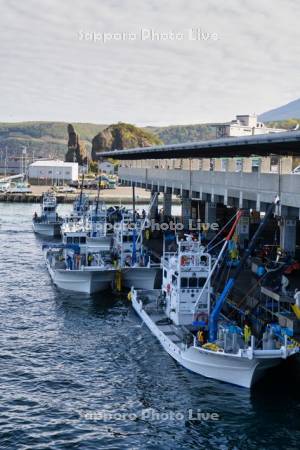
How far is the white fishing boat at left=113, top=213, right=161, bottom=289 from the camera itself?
52.8 m

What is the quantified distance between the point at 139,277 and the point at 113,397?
23625mm

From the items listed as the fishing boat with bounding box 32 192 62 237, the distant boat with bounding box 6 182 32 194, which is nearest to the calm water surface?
the fishing boat with bounding box 32 192 62 237

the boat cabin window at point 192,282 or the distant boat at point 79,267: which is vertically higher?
the boat cabin window at point 192,282

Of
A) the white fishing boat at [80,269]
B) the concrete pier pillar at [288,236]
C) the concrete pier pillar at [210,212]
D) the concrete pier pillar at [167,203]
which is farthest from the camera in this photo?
the concrete pier pillar at [167,203]

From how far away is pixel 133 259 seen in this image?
55469 millimetres

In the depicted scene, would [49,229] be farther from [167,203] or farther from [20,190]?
[20,190]

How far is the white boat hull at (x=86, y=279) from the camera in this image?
51406 millimetres

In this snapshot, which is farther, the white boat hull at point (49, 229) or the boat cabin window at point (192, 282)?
the white boat hull at point (49, 229)

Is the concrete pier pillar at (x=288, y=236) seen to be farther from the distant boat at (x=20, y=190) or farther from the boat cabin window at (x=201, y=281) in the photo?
the distant boat at (x=20, y=190)

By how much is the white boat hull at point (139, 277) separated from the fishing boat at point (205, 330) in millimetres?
9297

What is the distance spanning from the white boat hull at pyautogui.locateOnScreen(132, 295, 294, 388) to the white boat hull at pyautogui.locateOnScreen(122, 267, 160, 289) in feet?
61.9

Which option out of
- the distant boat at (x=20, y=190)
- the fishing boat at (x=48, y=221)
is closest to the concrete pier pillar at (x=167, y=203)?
the fishing boat at (x=48, y=221)

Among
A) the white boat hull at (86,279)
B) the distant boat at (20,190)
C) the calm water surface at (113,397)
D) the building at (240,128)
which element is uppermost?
the building at (240,128)

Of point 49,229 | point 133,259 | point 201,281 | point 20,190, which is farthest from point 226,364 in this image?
point 20,190
